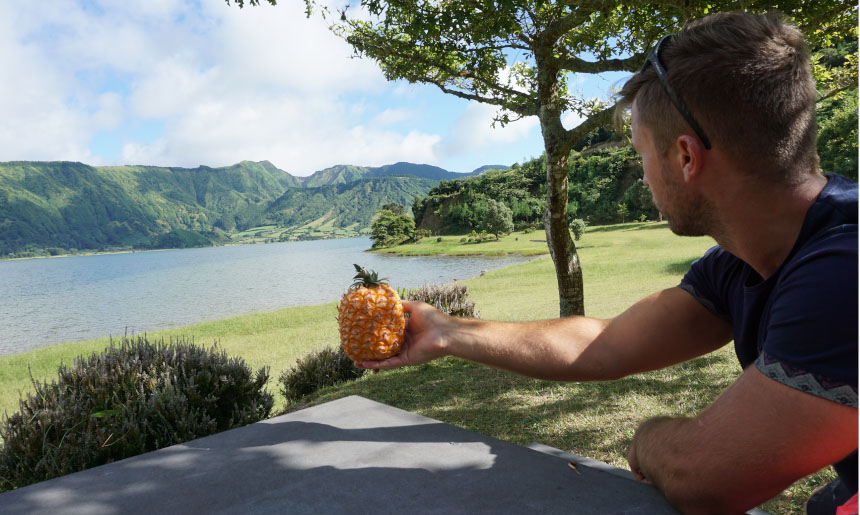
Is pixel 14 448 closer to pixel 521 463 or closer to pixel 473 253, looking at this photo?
pixel 521 463

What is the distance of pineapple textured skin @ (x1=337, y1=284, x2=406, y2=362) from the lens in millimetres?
1922

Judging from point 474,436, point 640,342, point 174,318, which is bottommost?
point 174,318

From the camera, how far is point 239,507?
150 centimetres

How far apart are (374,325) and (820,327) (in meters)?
1.39

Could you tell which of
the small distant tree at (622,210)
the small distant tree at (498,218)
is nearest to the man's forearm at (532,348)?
the small distant tree at (622,210)

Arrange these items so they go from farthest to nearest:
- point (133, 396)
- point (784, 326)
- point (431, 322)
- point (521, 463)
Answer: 1. point (133, 396)
2. point (431, 322)
3. point (521, 463)
4. point (784, 326)

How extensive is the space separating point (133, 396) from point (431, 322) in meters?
3.46

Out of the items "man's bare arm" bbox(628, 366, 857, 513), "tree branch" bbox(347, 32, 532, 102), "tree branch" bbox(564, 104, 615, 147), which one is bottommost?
"man's bare arm" bbox(628, 366, 857, 513)

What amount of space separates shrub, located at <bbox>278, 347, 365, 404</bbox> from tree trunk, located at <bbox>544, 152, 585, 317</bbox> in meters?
2.92

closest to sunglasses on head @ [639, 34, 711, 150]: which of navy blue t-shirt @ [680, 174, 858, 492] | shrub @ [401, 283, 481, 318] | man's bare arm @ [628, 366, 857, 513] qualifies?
navy blue t-shirt @ [680, 174, 858, 492]

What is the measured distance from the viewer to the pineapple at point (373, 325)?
192cm

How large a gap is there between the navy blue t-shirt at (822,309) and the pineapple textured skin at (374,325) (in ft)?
3.95

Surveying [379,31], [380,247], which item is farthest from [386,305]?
[380,247]

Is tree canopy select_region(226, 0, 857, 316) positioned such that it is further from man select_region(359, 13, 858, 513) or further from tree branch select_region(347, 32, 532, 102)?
man select_region(359, 13, 858, 513)
